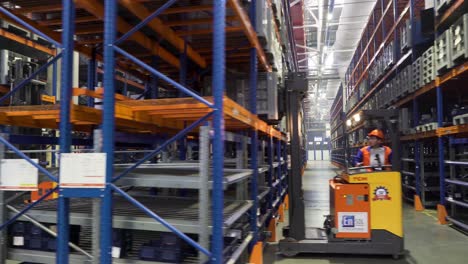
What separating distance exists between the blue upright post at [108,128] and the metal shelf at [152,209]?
0.20 metres

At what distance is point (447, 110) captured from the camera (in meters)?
10.7

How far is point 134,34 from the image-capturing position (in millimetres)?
4324

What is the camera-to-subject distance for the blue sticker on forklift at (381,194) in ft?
16.2

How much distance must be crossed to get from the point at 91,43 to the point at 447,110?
10320 millimetres

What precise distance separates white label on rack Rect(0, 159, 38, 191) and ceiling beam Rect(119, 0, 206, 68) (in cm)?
169

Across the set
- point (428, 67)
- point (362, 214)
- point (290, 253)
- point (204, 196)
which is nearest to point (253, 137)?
point (290, 253)

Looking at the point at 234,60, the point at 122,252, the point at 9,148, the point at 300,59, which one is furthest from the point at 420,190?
the point at 300,59

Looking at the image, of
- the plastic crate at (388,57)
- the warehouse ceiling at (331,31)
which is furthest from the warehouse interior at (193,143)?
the warehouse ceiling at (331,31)

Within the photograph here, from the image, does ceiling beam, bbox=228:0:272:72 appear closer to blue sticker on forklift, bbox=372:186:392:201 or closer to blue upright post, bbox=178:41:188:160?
blue upright post, bbox=178:41:188:160

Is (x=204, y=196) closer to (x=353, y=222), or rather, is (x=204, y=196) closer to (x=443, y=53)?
(x=353, y=222)

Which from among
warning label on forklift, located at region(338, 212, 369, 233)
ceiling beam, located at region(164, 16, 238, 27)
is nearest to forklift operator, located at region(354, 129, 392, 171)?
warning label on forklift, located at region(338, 212, 369, 233)

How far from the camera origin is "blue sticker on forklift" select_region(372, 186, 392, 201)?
4.94 metres

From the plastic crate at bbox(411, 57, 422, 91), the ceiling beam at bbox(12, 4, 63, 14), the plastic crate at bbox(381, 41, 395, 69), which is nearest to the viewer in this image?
the ceiling beam at bbox(12, 4, 63, 14)

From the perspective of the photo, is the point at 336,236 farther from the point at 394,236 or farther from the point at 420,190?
the point at 420,190
